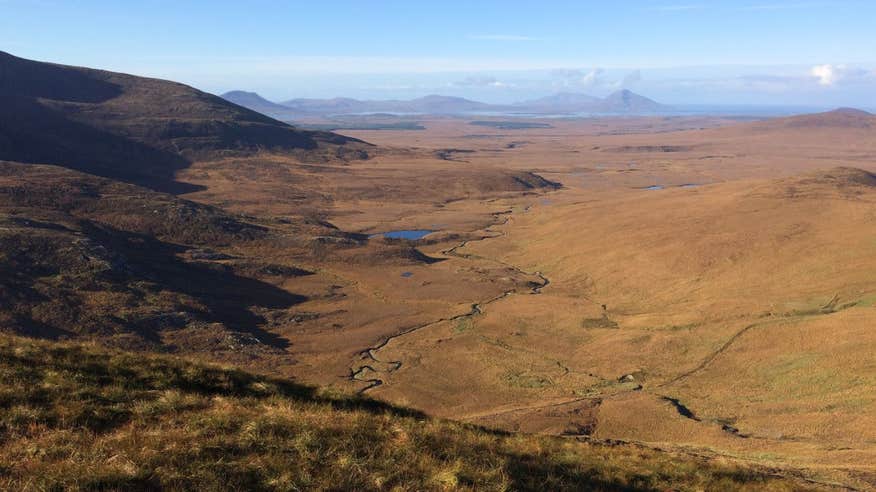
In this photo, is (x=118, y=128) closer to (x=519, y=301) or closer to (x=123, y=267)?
(x=123, y=267)

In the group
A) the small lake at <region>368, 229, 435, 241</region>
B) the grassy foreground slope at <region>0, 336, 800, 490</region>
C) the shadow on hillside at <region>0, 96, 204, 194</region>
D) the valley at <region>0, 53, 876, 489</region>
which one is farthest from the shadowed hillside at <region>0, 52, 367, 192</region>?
the grassy foreground slope at <region>0, 336, 800, 490</region>

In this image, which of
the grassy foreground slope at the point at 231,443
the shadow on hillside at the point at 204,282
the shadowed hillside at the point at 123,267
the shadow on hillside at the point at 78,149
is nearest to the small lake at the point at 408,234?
the shadowed hillside at the point at 123,267

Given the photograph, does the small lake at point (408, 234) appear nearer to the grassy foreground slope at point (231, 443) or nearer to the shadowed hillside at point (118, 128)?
the shadowed hillside at point (118, 128)

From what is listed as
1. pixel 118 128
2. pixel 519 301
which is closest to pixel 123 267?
pixel 519 301

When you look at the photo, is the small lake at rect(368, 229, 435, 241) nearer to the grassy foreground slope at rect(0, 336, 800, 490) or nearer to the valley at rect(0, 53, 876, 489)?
the valley at rect(0, 53, 876, 489)

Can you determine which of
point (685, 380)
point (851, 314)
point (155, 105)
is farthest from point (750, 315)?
point (155, 105)
